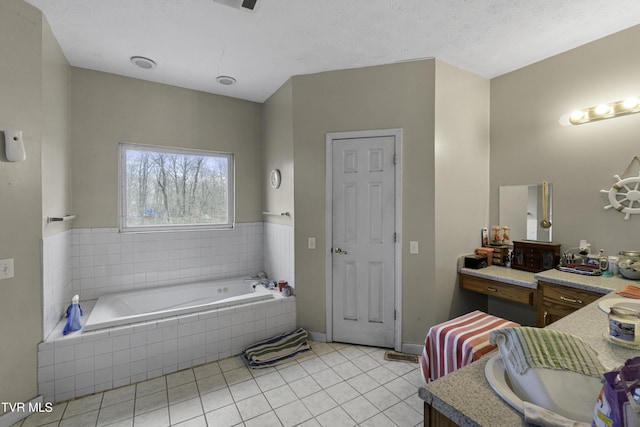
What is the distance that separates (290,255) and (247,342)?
92 centimetres

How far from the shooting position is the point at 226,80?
3031mm

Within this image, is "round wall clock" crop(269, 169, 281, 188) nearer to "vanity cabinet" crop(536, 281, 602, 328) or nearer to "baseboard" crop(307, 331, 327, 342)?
"baseboard" crop(307, 331, 327, 342)

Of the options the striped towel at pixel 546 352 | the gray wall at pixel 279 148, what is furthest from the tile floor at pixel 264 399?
the gray wall at pixel 279 148

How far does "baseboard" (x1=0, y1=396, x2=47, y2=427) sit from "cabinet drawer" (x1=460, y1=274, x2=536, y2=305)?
3.41m

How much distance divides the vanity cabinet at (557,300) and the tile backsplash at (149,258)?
216 cm

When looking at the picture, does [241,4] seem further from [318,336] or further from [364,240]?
[318,336]

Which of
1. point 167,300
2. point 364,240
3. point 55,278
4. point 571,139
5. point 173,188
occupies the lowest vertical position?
point 167,300

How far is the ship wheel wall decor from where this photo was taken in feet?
7.12

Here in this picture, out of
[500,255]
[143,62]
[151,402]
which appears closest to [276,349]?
[151,402]

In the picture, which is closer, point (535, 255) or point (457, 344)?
point (457, 344)

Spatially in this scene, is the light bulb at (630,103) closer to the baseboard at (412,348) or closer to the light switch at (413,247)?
the light switch at (413,247)

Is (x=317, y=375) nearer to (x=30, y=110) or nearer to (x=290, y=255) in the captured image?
(x=290, y=255)

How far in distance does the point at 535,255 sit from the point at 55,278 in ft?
13.3

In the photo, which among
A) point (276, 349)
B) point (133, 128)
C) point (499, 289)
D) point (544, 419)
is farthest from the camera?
point (133, 128)
